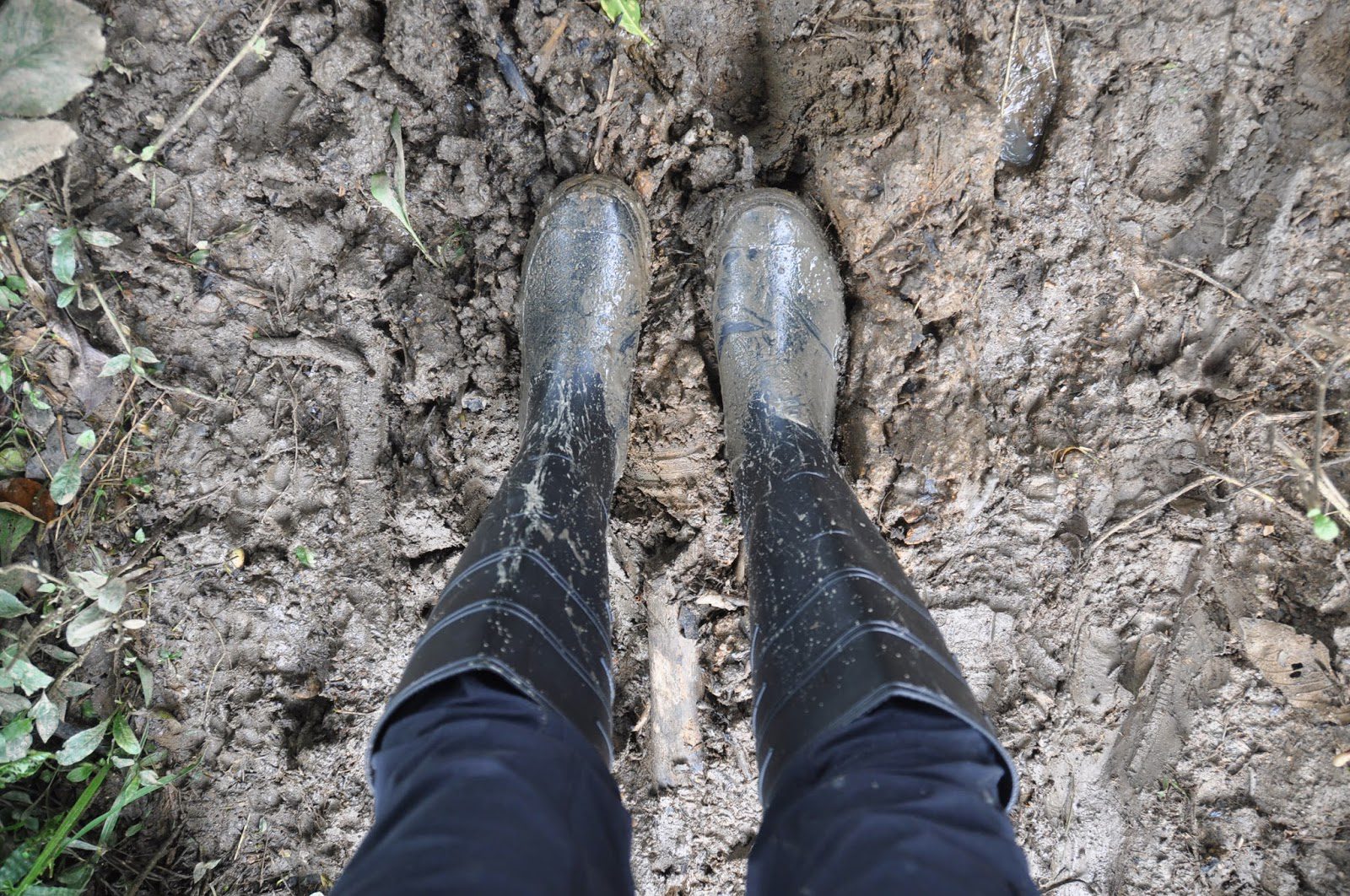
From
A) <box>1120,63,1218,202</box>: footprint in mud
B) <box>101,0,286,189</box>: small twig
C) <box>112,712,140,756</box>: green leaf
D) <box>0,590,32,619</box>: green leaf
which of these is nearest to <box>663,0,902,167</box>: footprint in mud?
<box>1120,63,1218,202</box>: footprint in mud

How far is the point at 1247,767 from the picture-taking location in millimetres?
1675

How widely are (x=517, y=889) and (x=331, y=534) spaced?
116 cm

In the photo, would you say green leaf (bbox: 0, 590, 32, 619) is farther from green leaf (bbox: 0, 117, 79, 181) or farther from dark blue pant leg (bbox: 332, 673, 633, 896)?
dark blue pant leg (bbox: 332, 673, 633, 896)

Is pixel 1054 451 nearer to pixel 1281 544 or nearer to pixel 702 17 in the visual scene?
pixel 1281 544

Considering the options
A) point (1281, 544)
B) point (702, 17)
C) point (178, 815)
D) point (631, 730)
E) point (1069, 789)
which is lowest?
point (178, 815)

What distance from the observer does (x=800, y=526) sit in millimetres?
1419

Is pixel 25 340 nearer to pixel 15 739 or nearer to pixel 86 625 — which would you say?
pixel 86 625

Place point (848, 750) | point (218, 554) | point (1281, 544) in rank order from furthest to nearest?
point (218, 554), point (1281, 544), point (848, 750)

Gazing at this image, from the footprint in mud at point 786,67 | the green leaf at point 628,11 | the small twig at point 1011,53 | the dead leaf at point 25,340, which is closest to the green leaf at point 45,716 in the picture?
the dead leaf at point 25,340

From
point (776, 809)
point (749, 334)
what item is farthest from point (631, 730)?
point (749, 334)

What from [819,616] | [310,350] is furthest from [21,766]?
[819,616]

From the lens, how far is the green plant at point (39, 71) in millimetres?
1449

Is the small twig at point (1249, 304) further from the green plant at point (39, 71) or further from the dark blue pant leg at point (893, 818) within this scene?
the green plant at point (39, 71)

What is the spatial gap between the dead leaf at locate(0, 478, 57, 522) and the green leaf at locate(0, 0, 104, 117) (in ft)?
2.67
